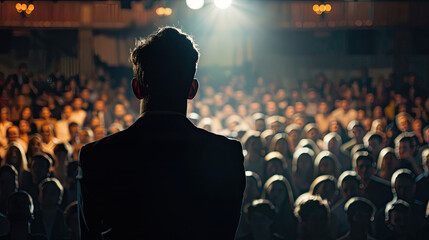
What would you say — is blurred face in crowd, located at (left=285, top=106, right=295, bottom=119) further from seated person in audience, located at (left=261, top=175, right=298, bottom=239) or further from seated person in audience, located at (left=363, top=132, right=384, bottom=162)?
seated person in audience, located at (left=261, top=175, right=298, bottom=239)

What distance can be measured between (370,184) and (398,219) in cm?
123

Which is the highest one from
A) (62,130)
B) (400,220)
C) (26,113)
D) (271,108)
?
(26,113)

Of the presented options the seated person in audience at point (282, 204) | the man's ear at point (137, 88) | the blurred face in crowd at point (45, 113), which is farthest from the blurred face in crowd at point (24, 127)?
the man's ear at point (137, 88)

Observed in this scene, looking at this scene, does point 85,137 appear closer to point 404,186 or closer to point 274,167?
point 274,167

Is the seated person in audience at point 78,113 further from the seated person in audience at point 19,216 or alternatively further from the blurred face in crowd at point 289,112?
the seated person in audience at point 19,216

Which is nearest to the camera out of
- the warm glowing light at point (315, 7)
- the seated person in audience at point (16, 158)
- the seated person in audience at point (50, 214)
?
the seated person in audience at point (50, 214)

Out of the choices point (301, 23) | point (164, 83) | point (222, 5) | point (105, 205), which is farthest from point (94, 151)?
point (301, 23)

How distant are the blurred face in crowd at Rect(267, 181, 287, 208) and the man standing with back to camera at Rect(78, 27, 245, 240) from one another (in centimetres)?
457

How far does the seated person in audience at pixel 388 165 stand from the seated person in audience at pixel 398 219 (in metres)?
1.52

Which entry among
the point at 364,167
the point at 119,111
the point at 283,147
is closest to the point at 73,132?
the point at 119,111

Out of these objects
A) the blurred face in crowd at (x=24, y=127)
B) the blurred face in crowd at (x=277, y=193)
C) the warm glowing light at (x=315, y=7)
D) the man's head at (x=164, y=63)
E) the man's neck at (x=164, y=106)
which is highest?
the warm glowing light at (x=315, y=7)

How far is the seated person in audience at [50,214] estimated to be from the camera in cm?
597

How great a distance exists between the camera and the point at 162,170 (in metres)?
1.70

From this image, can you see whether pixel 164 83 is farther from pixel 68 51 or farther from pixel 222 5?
pixel 68 51
